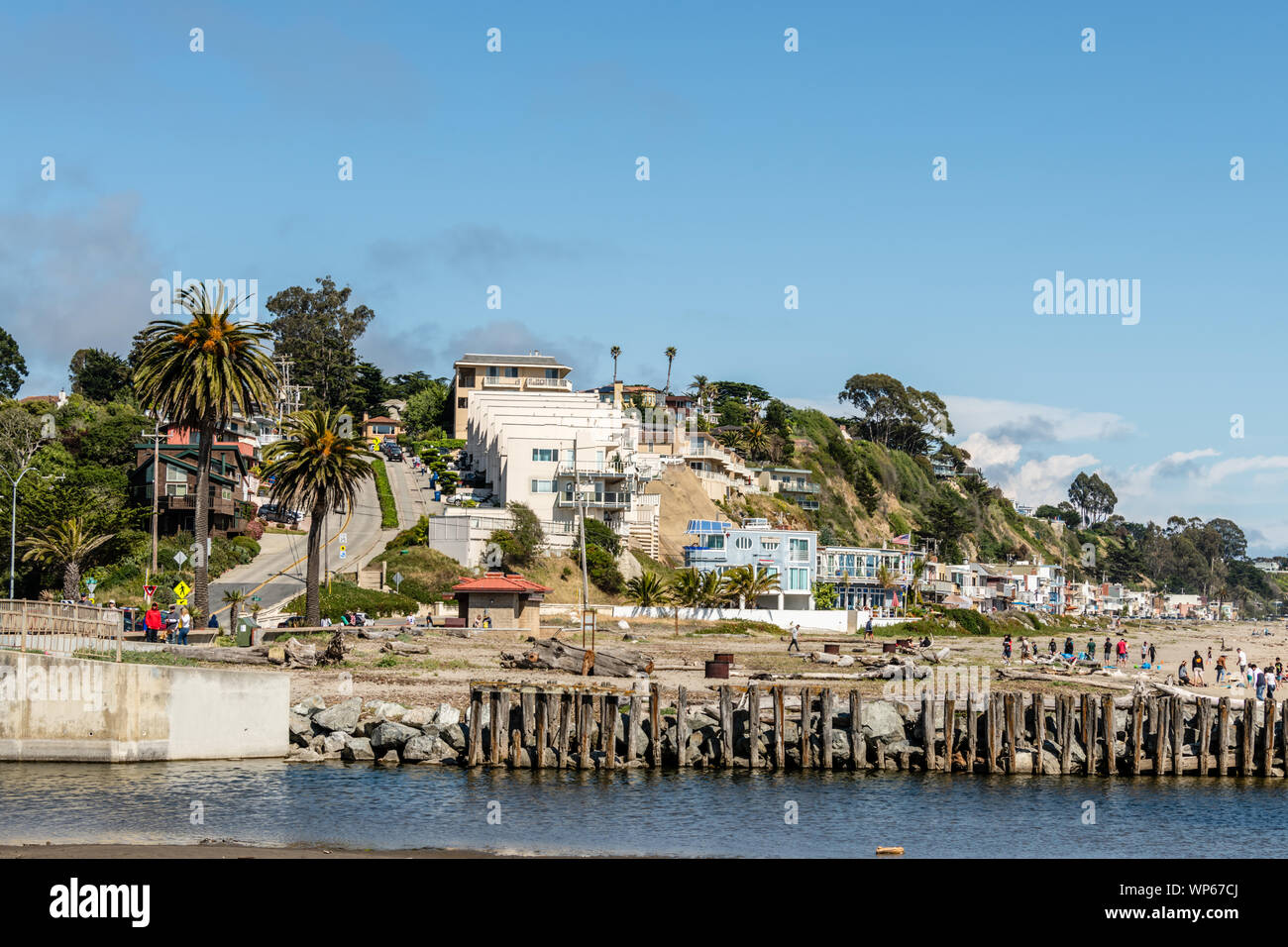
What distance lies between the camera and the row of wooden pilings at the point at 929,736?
36031mm

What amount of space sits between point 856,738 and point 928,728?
225 centimetres

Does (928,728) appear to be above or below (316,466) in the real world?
below

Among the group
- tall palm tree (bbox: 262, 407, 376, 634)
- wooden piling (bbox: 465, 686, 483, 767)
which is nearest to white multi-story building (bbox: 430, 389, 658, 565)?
tall palm tree (bbox: 262, 407, 376, 634)

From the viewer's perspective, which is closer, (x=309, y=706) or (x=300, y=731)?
(x=300, y=731)

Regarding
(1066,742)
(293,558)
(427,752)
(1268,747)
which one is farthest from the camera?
(293,558)

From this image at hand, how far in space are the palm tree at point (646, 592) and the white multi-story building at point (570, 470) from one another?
984 cm

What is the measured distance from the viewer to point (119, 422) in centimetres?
9919

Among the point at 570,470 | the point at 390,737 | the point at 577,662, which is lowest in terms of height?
the point at 390,737

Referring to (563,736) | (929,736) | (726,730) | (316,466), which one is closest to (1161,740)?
(929,736)

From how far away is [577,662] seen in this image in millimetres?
50562

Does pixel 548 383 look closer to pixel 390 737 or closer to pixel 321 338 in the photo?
pixel 321 338

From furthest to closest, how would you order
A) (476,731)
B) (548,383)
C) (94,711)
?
(548,383) → (476,731) → (94,711)
